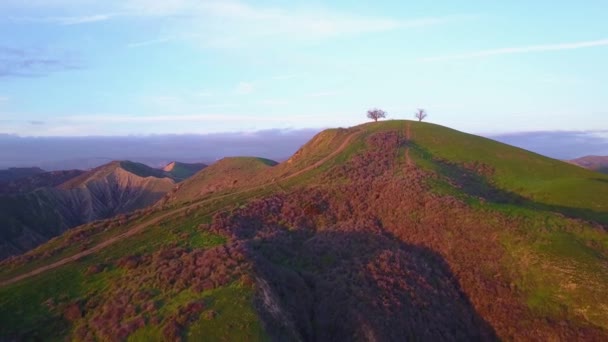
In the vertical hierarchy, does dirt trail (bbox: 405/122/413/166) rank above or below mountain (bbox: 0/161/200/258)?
above

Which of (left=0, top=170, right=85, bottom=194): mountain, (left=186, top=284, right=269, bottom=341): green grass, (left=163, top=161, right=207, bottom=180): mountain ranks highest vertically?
(left=186, top=284, right=269, bottom=341): green grass

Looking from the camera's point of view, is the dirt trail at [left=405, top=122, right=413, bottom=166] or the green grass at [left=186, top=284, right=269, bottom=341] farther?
the dirt trail at [left=405, top=122, right=413, bottom=166]

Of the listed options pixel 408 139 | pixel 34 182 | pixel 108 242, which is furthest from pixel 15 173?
pixel 408 139

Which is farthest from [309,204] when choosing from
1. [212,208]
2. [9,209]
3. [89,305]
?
[9,209]

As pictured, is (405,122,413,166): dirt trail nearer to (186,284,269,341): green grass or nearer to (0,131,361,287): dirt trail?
(0,131,361,287): dirt trail

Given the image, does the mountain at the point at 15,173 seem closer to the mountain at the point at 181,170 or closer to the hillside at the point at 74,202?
the hillside at the point at 74,202

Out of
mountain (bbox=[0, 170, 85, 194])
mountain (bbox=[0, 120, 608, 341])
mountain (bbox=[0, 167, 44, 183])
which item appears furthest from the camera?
mountain (bbox=[0, 167, 44, 183])

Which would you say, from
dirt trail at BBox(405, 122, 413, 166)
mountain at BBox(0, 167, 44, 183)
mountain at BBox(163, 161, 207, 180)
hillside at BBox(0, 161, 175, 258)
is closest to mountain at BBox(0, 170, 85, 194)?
hillside at BBox(0, 161, 175, 258)

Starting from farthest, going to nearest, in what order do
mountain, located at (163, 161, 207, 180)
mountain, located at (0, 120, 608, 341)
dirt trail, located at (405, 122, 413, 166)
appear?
mountain, located at (163, 161, 207, 180)
dirt trail, located at (405, 122, 413, 166)
mountain, located at (0, 120, 608, 341)
